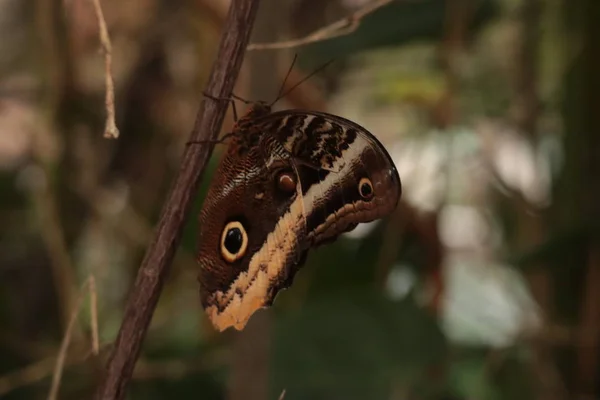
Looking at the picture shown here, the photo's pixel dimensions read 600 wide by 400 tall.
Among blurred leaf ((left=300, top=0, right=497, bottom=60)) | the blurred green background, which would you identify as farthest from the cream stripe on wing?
blurred leaf ((left=300, top=0, right=497, bottom=60))

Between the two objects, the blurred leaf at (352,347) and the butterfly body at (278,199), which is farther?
the blurred leaf at (352,347)

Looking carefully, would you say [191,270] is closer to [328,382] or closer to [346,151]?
[328,382]

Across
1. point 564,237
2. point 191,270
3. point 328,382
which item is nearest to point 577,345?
point 564,237

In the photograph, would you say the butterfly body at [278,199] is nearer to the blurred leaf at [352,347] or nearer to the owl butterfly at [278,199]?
the owl butterfly at [278,199]

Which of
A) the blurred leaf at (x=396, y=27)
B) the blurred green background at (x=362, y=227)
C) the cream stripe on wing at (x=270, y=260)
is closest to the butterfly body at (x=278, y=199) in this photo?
the cream stripe on wing at (x=270, y=260)

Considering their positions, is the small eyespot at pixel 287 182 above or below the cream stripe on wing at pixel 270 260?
above

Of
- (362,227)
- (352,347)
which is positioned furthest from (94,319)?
(362,227)
